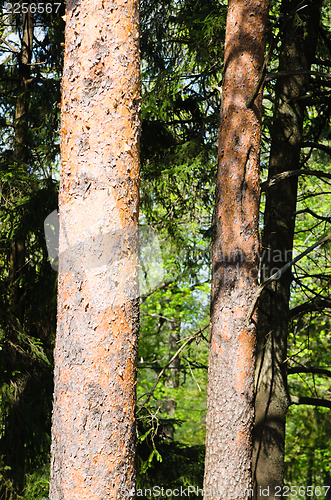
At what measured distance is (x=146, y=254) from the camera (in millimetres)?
8562

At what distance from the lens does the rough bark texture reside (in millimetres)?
5273

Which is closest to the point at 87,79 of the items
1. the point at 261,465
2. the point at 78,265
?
the point at 78,265

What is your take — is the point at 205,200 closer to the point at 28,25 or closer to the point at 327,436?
the point at 28,25

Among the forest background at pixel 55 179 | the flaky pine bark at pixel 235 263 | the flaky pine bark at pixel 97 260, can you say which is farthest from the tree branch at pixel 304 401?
the flaky pine bark at pixel 97 260

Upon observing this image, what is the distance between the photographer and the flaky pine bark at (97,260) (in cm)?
213

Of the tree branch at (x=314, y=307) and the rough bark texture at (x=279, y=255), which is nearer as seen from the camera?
the rough bark texture at (x=279, y=255)

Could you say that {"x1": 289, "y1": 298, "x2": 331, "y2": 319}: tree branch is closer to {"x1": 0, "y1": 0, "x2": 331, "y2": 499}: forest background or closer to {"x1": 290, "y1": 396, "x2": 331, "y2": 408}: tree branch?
{"x1": 0, "y1": 0, "x2": 331, "y2": 499}: forest background

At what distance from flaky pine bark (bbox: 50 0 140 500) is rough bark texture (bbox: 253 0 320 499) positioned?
325 centimetres

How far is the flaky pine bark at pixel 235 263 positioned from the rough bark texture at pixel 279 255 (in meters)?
1.26

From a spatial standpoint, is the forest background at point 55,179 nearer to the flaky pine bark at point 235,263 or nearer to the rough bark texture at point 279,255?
the rough bark texture at point 279,255

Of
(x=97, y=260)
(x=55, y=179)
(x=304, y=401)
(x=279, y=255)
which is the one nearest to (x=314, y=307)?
Answer: (x=279, y=255)

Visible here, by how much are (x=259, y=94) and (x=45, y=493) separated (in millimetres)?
4927

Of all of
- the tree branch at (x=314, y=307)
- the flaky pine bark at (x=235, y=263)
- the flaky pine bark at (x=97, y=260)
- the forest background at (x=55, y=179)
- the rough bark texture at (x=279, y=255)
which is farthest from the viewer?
the forest background at (x=55, y=179)

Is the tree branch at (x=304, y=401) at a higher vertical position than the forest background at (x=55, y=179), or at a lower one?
lower
